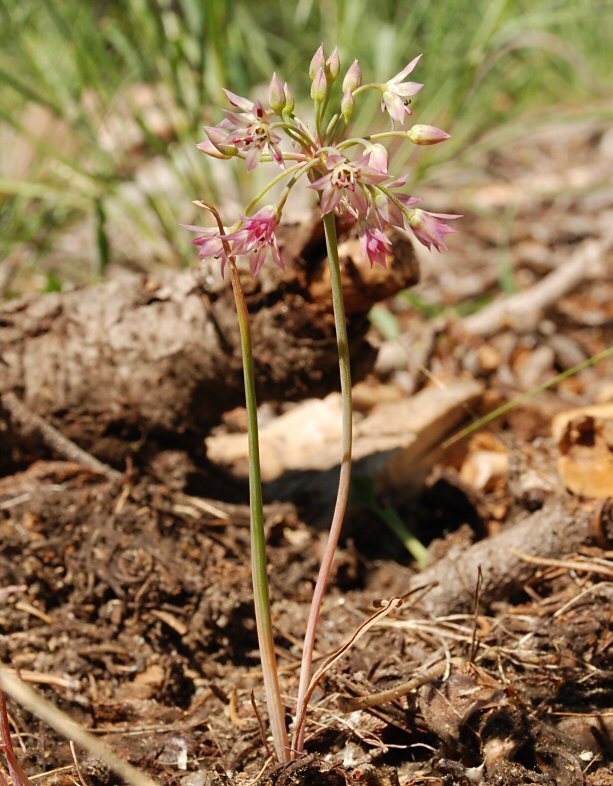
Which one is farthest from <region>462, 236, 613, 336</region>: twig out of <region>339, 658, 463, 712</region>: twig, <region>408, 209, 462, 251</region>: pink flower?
<region>408, 209, 462, 251</region>: pink flower

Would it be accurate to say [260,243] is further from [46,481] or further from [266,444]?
[266,444]

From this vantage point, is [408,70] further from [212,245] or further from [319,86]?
[212,245]

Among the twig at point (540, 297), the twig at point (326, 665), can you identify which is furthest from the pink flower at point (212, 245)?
the twig at point (540, 297)

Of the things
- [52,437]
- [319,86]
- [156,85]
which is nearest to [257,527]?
[319,86]

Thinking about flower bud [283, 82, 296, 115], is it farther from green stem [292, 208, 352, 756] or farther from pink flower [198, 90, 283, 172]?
green stem [292, 208, 352, 756]

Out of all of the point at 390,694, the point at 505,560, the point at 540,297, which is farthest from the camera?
the point at 540,297

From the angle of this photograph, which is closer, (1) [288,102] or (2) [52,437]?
(1) [288,102]
